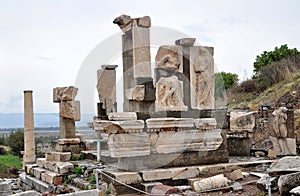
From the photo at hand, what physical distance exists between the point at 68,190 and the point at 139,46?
413 cm

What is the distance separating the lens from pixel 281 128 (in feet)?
33.3

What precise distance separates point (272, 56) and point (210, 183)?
25.6 metres

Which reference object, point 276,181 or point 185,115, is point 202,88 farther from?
point 276,181

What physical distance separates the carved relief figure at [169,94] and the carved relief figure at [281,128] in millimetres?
2639

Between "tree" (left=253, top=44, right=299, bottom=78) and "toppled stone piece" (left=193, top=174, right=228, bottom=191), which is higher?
"tree" (left=253, top=44, right=299, bottom=78)

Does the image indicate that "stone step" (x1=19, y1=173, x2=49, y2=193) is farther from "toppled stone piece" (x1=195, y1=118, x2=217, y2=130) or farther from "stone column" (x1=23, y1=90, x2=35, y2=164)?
"toppled stone piece" (x1=195, y1=118, x2=217, y2=130)

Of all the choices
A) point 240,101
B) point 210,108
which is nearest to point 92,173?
point 210,108

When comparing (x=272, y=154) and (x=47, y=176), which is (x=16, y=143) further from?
(x=272, y=154)

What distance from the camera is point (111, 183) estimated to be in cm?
763

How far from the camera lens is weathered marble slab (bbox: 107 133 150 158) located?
7.80 metres

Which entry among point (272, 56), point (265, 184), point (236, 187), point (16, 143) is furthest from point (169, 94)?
point (16, 143)

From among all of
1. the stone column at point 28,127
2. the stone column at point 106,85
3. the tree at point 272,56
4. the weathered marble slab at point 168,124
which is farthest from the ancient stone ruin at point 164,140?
the tree at point 272,56

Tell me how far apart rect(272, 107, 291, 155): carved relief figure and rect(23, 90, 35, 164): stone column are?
9019 millimetres

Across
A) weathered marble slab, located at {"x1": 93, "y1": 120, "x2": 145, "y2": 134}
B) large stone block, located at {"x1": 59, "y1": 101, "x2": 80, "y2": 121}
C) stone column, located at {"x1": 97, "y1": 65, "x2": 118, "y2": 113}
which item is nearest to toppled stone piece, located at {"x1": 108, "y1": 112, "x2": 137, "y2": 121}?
weathered marble slab, located at {"x1": 93, "y1": 120, "x2": 145, "y2": 134}
